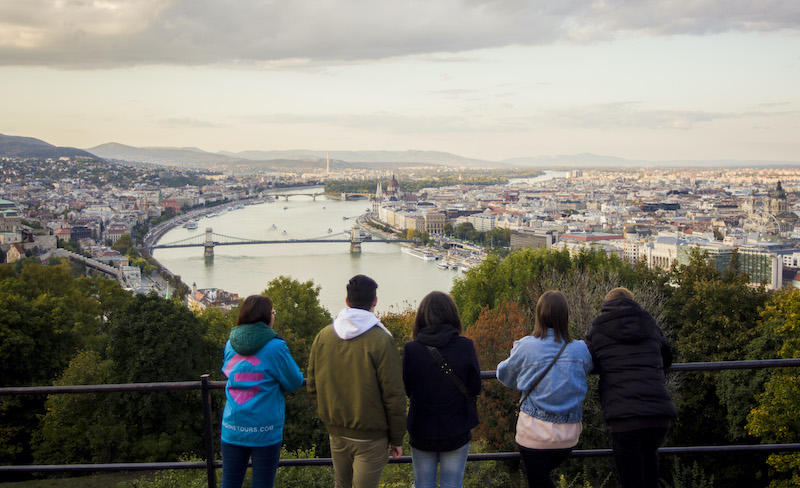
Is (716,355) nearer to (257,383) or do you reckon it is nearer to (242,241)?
(257,383)

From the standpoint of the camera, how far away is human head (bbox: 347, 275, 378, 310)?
126 cm

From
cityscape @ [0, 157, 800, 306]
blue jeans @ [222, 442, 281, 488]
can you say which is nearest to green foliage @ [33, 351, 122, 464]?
blue jeans @ [222, 442, 281, 488]

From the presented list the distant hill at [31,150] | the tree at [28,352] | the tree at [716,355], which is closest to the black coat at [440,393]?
the tree at [716,355]

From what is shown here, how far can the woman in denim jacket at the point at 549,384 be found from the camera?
1.26 m

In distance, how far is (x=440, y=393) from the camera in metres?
1.24

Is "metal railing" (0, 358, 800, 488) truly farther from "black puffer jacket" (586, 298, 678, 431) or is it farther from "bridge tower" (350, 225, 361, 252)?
"bridge tower" (350, 225, 361, 252)

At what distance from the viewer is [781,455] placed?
407 cm

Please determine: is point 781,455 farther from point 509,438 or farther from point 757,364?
point 757,364

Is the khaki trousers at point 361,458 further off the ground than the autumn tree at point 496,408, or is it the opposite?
the khaki trousers at point 361,458

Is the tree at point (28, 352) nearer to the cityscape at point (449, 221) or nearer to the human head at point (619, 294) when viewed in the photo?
Result: the human head at point (619, 294)

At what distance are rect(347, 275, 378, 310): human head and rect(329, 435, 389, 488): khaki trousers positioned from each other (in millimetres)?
238

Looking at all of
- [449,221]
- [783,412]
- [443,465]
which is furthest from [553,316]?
[449,221]

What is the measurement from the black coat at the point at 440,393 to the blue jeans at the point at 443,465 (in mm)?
22

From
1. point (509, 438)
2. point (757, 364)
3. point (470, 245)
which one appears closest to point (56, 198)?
point (470, 245)
